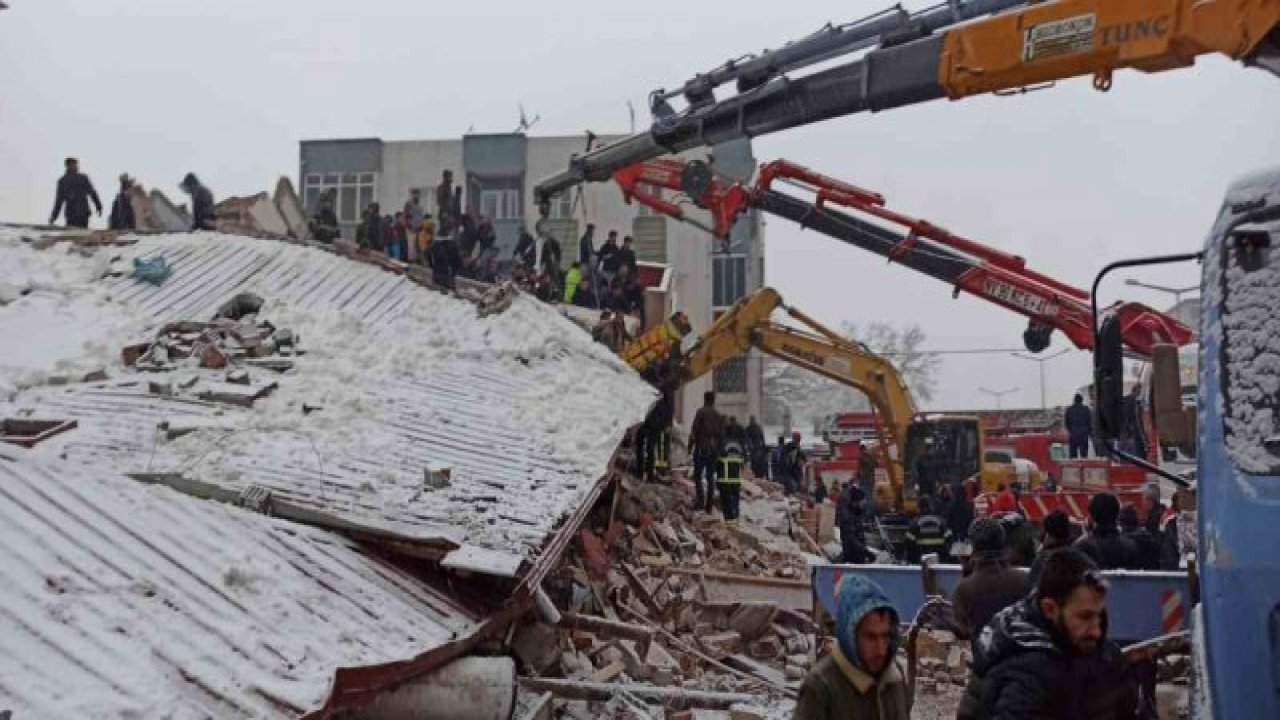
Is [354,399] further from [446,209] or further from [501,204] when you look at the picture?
[501,204]

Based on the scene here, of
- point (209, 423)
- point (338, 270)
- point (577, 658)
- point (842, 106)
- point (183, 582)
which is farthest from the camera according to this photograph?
point (338, 270)

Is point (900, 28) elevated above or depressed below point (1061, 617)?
above

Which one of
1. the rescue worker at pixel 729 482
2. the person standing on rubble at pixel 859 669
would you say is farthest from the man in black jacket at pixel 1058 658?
the rescue worker at pixel 729 482

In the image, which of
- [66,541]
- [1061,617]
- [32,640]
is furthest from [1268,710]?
[66,541]

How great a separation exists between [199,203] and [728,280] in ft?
91.8

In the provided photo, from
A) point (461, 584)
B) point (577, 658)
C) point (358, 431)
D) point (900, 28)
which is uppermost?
point (900, 28)

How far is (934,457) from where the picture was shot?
18.0 m

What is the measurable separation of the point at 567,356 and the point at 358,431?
4.84 meters

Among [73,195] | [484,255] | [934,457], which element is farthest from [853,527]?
[73,195]

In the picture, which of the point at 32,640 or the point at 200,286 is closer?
the point at 32,640

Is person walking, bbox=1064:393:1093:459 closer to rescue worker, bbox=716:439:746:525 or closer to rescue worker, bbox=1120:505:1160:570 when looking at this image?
rescue worker, bbox=716:439:746:525

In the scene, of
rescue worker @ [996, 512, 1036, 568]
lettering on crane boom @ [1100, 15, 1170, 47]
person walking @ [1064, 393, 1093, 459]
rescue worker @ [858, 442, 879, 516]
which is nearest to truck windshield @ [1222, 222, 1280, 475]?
rescue worker @ [996, 512, 1036, 568]

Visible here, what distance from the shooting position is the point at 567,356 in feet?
46.6

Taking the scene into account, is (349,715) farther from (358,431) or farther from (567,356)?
(567,356)
